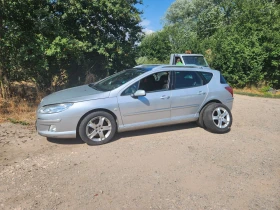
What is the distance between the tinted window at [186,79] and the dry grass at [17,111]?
364cm

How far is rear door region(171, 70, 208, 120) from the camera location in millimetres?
5188

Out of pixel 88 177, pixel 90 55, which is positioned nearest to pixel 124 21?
pixel 90 55

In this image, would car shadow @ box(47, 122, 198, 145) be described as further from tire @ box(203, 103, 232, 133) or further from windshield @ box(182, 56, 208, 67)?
windshield @ box(182, 56, 208, 67)

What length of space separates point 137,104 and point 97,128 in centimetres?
91

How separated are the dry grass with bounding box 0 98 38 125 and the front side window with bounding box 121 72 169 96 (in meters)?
2.79

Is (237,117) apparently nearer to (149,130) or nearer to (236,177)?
(149,130)

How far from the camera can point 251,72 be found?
1245 centimetres

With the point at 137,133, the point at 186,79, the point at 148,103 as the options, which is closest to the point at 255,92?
the point at 186,79

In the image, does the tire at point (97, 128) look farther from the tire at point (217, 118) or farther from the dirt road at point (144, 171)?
the tire at point (217, 118)

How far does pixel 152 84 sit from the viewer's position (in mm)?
5066

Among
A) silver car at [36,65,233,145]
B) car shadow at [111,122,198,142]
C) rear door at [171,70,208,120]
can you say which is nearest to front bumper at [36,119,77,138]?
silver car at [36,65,233,145]

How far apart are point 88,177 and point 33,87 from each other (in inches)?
230

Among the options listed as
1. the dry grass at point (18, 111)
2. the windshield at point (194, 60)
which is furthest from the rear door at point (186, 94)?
the windshield at point (194, 60)

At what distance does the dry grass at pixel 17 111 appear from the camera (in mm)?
6012
